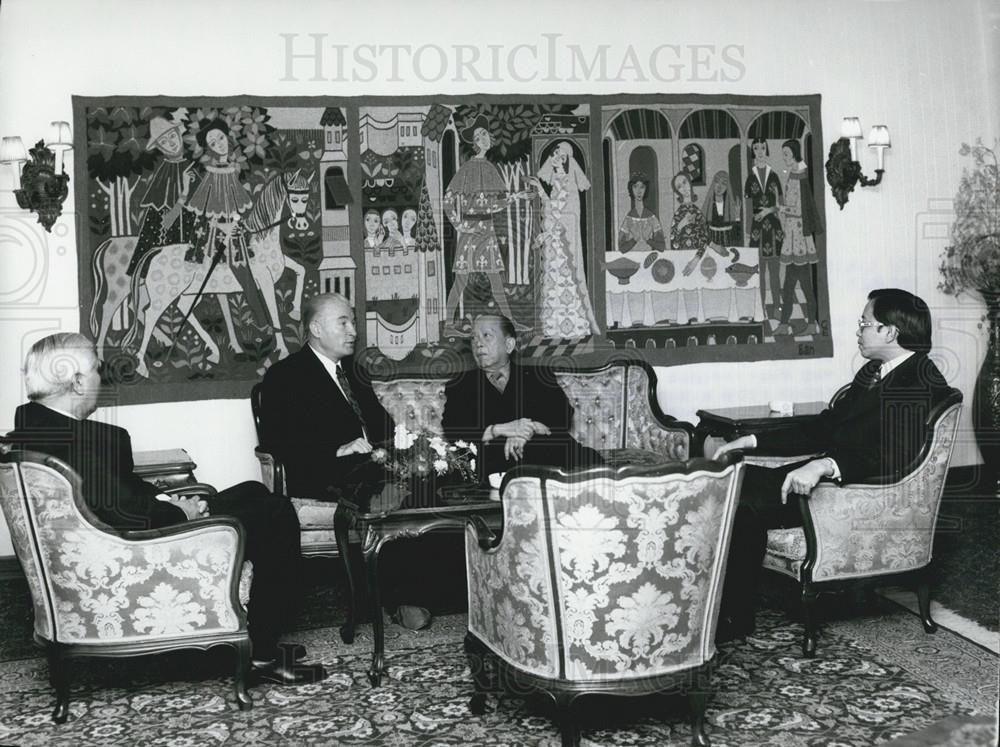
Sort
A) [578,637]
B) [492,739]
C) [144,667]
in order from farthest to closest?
[144,667] < [492,739] < [578,637]

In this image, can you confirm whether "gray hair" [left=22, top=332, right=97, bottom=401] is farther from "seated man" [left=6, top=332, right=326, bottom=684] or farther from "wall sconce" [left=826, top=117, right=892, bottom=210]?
"wall sconce" [left=826, top=117, right=892, bottom=210]

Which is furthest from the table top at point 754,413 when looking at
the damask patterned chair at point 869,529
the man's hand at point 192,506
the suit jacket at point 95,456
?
the suit jacket at point 95,456

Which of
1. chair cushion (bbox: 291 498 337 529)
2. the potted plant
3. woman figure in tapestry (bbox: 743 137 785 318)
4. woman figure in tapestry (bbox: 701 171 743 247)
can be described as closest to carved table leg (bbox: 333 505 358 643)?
chair cushion (bbox: 291 498 337 529)

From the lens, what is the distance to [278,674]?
3.94 meters

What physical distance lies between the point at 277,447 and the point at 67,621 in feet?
5.00

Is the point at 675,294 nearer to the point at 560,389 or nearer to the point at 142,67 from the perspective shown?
the point at 560,389

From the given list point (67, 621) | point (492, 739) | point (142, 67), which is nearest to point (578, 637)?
point (492, 739)

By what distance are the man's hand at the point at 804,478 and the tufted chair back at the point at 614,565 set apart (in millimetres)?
963

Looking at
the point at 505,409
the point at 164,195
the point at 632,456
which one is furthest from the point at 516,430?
the point at 164,195

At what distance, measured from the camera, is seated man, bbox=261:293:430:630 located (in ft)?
15.8

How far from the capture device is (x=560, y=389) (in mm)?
5422

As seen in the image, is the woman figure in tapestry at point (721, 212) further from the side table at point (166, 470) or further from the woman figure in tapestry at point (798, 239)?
the side table at point (166, 470)

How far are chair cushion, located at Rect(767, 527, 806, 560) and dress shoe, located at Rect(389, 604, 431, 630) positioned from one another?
1.52m

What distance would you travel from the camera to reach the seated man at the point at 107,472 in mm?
3629
